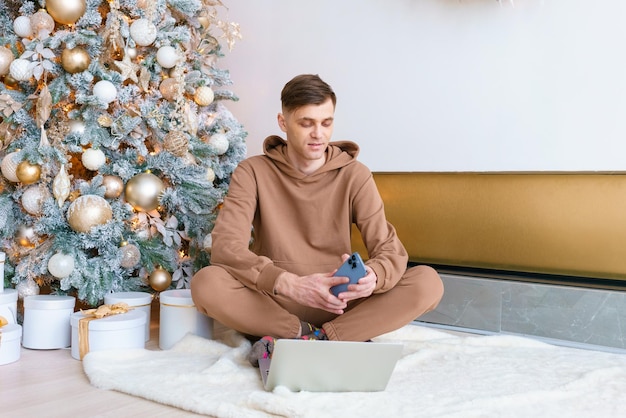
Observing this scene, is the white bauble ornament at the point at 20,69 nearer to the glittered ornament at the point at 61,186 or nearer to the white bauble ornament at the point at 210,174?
the glittered ornament at the point at 61,186

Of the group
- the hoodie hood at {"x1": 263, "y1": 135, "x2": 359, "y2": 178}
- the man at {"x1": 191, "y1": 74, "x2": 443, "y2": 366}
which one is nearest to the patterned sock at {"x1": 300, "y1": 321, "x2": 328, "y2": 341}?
the man at {"x1": 191, "y1": 74, "x2": 443, "y2": 366}

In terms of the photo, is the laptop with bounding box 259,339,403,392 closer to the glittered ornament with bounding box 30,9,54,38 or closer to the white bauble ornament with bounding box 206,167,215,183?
the white bauble ornament with bounding box 206,167,215,183

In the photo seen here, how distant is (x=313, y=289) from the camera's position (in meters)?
1.32

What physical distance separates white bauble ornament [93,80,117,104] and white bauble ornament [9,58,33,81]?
0.19 m

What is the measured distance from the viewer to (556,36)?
1.89m

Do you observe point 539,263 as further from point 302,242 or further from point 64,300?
point 64,300

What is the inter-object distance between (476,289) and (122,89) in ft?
4.33

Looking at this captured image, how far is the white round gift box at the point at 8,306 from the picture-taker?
1616mm

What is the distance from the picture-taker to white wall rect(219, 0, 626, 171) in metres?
1.83

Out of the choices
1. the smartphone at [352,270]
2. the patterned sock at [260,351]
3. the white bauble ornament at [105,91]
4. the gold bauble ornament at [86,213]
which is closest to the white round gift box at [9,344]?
the gold bauble ornament at [86,213]

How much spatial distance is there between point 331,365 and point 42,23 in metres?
1.36

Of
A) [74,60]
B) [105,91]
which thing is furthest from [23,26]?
[105,91]

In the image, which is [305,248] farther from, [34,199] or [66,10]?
[66,10]

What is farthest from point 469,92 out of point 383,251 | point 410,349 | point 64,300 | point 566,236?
point 64,300
